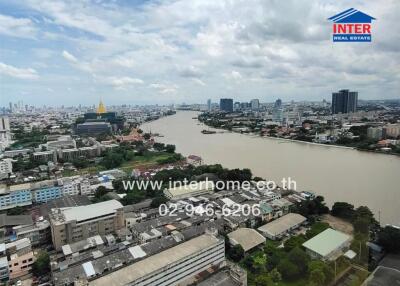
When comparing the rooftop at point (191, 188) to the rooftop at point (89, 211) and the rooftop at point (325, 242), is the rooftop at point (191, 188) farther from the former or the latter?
the rooftop at point (325, 242)

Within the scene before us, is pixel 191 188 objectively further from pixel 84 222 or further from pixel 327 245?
pixel 327 245

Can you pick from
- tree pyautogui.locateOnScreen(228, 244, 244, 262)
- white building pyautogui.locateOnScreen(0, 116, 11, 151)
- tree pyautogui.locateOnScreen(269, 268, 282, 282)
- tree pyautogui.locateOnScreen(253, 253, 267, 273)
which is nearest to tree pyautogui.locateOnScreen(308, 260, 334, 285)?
tree pyautogui.locateOnScreen(269, 268, 282, 282)

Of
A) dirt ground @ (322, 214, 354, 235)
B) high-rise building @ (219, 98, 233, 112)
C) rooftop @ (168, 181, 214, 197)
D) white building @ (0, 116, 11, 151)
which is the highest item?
high-rise building @ (219, 98, 233, 112)

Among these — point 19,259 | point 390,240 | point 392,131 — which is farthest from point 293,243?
point 392,131

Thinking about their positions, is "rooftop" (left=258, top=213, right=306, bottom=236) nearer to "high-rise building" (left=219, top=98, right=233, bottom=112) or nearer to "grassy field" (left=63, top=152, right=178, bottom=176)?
"grassy field" (left=63, top=152, right=178, bottom=176)

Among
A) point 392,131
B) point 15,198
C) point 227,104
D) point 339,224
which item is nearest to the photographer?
point 339,224

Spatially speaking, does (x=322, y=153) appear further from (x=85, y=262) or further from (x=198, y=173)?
(x=85, y=262)
